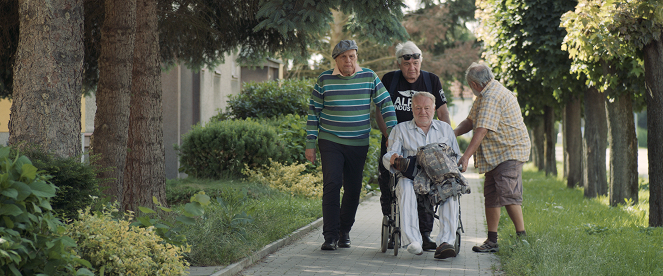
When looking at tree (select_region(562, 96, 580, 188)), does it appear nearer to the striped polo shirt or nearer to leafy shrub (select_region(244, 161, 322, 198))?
leafy shrub (select_region(244, 161, 322, 198))

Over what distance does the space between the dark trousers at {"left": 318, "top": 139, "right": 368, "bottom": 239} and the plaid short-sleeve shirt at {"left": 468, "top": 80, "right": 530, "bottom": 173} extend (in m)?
1.20

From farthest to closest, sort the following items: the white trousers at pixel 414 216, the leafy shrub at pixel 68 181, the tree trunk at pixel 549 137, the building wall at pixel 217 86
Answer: the tree trunk at pixel 549 137, the building wall at pixel 217 86, the white trousers at pixel 414 216, the leafy shrub at pixel 68 181

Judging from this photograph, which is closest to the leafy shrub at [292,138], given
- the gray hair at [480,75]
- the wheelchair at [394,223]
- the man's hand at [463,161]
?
the wheelchair at [394,223]

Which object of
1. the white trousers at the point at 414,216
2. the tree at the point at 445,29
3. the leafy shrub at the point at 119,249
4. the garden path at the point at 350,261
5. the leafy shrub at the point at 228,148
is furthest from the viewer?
the tree at the point at 445,29

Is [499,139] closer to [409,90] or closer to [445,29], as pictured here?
[409,90]

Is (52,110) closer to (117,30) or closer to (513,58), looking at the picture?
(117,30)

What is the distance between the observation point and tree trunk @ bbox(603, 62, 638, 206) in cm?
1148

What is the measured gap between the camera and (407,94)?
6316mm

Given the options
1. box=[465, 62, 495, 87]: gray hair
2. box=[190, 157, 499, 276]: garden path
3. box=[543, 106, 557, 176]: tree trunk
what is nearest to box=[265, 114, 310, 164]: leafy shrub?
box=[190, 157, 499, 276]: garden path

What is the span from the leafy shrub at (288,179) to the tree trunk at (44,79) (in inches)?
226

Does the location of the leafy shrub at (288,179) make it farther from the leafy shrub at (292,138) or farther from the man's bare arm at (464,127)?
the man's bare arm at (464,127)

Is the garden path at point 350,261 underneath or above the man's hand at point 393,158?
underneath

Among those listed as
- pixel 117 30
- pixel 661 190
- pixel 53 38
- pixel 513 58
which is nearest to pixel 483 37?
pixel 513 58

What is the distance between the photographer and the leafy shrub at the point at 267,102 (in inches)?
623
